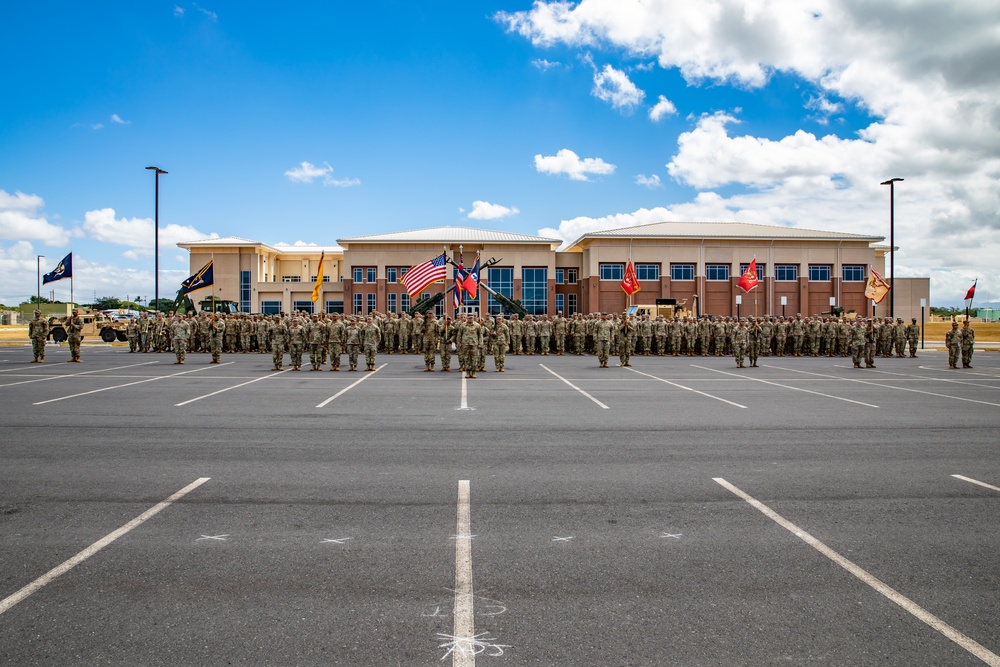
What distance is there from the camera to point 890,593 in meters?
4.23

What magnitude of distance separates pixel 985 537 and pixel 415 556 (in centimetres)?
465

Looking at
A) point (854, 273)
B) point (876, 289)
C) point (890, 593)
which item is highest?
point (854, 273)

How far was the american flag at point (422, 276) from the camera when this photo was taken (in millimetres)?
28922

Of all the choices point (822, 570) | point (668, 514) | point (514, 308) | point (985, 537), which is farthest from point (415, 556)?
point (514, 308)

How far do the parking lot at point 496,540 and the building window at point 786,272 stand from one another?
58.7m

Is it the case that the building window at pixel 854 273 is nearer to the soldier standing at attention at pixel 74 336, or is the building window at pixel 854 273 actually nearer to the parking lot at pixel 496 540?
the parking lot at pixel 496 540

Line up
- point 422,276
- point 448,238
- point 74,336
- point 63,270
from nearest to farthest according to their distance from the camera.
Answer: point 74,336 < point 422,276 < point 63,270 < point 448,238

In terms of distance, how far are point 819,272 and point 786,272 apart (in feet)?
11.4

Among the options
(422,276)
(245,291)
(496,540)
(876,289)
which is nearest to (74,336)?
(422,276)

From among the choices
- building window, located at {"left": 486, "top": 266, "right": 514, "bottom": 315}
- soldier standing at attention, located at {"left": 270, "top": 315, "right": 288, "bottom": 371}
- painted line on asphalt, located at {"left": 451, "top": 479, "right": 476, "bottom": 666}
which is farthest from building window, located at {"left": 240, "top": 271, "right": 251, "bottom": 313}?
painted line on asphalt, located at {"left": 451, "top": 479, "right": 476, "bottom": 666}

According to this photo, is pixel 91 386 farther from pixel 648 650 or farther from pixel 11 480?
pixel 648 650

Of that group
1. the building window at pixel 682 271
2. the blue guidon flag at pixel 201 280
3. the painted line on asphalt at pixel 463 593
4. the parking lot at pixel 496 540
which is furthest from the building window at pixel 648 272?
the painted line on asphalt at pixel 463 593

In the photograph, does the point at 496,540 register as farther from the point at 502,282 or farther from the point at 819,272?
the point at 819,272

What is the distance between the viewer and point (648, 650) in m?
3.50
